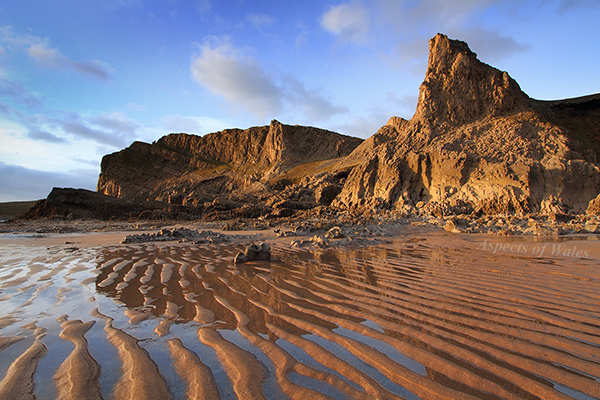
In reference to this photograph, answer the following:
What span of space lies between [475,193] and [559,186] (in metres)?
3.93

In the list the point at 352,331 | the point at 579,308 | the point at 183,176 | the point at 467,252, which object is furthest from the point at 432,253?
the point at 183,176

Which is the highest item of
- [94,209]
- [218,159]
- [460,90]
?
[218,159]

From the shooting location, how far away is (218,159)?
7000 cm

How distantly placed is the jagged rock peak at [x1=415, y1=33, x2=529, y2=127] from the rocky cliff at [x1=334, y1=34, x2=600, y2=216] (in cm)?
7

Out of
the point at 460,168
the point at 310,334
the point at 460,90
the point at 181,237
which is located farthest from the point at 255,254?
the point at 460,90

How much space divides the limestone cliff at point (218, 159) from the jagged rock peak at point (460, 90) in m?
36.3

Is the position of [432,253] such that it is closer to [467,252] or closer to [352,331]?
[467,252]

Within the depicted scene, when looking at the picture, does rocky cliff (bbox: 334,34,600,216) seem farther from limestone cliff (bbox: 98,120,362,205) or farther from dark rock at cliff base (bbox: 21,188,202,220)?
limestone cliff (bbox: 98,120,362,205)

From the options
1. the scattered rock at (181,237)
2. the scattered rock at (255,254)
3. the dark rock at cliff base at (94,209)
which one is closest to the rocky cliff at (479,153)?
the scattered rock at (181,237)

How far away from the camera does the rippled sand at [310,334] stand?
4.88 ft

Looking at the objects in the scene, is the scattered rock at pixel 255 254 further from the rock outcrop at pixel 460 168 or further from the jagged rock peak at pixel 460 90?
the jagged rock peak at pixel 460 90

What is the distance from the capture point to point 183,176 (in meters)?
62.6

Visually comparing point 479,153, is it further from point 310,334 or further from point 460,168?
point 310,334

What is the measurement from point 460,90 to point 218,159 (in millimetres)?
57244
